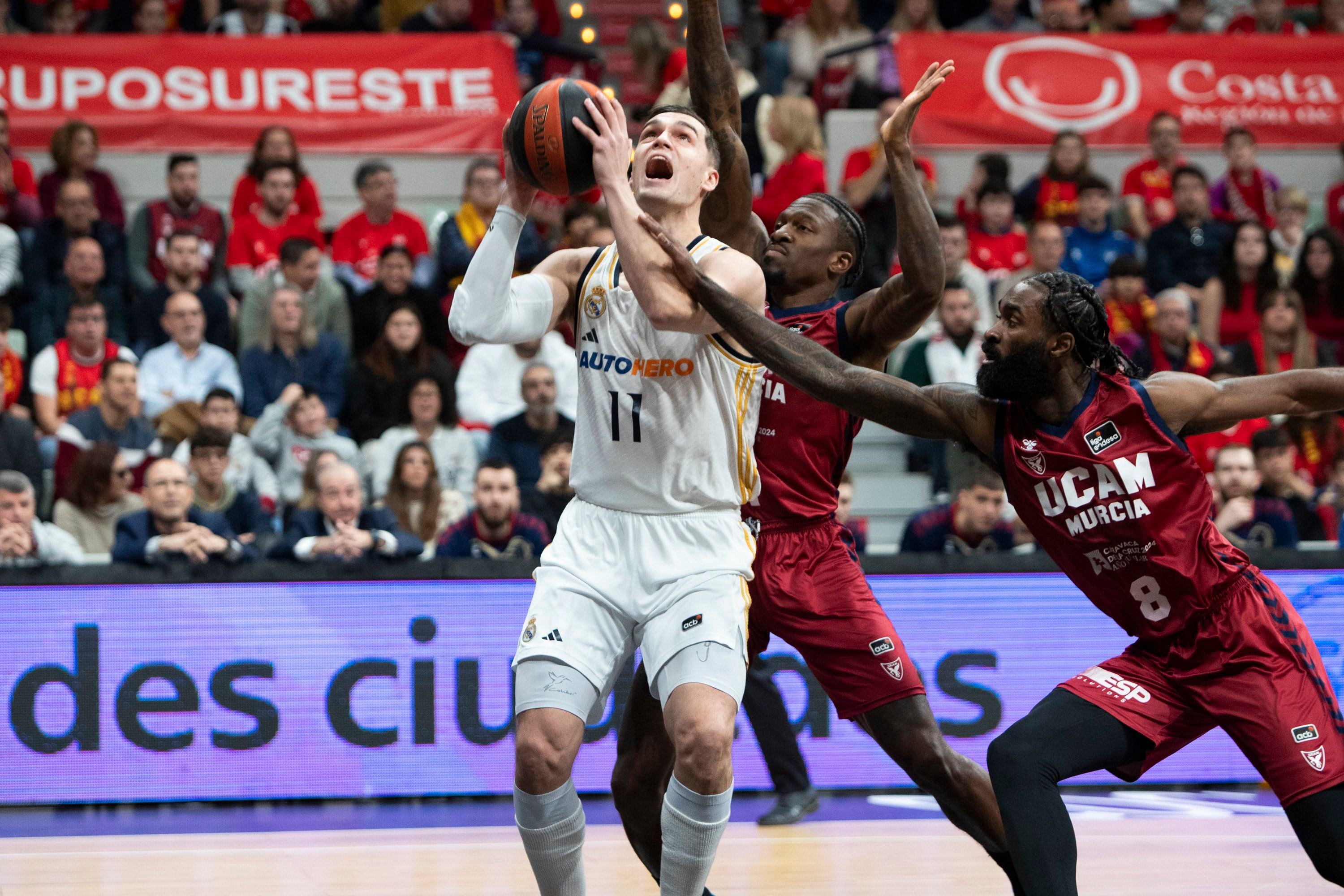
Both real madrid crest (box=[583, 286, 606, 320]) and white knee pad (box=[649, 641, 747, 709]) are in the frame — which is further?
real madrid crest (box=[583, 286, 606, 320])

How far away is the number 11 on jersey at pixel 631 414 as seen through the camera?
4.42 metres

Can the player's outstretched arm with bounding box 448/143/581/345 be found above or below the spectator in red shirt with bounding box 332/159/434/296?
above

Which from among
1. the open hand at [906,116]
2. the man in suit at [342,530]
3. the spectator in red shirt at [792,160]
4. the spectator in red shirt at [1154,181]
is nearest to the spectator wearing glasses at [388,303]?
the man in suit at [342,530]

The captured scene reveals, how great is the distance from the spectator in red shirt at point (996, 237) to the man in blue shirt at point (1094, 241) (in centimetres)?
36

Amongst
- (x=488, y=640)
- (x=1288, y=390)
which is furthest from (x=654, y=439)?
(x=488, y=640)

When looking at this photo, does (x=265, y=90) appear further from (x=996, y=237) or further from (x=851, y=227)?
(x=851, y=227)

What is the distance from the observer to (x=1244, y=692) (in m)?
4.20

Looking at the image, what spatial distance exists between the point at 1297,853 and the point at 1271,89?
7.86m

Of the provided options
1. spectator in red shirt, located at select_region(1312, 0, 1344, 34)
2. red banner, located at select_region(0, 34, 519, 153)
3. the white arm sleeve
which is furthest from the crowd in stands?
the white arm sleeve

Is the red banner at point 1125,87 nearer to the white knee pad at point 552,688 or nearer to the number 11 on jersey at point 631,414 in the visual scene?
the number 11 on jersey at point 631,414

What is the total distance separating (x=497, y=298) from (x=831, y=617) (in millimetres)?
1576

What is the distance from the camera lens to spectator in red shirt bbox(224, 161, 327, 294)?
10.5 meters

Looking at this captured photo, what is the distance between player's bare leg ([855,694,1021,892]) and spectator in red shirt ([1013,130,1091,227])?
7.19 m

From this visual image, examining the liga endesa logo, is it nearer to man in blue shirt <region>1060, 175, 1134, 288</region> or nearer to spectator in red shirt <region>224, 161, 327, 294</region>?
man in blue shirt <region>1060, 175, 1134, 288</region>
